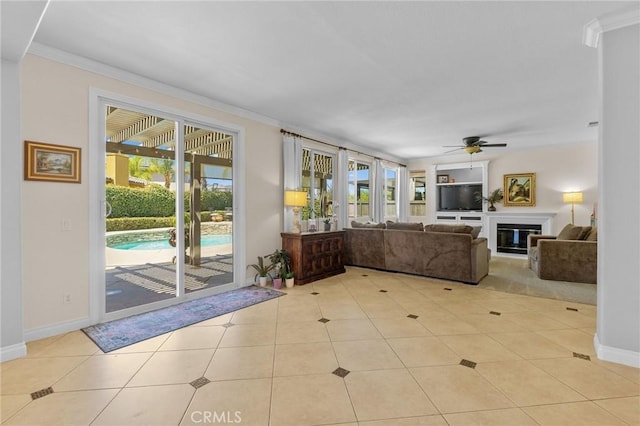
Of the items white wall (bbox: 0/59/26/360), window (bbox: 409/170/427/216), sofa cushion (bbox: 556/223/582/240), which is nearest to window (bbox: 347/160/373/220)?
window (bbox: 409/170/427/216)

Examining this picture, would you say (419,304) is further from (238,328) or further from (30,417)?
(30,417)

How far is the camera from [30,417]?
173 centimetres

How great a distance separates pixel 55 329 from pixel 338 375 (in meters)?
2.89

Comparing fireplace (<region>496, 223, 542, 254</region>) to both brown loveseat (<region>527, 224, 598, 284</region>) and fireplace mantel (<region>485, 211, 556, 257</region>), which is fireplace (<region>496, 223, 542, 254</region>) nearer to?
fireplace mantel (<region>485, 211, 556, 257</region>)

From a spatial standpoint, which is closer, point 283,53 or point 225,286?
point 283,53

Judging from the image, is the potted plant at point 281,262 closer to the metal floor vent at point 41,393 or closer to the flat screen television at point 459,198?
the metal floor vent at point 41,393

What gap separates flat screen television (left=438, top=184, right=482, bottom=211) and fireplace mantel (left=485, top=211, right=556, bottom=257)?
54 cm

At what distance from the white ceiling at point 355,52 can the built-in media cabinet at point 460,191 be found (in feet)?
11.0

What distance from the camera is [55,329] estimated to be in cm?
288

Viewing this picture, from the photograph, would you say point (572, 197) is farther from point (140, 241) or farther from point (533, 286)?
point (140, 241)

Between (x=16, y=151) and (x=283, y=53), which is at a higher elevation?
(x=283, y=53)

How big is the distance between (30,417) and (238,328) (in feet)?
5.26

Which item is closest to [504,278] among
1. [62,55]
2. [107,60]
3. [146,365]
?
[146,365]

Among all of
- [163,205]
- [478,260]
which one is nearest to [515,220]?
[478,260]
